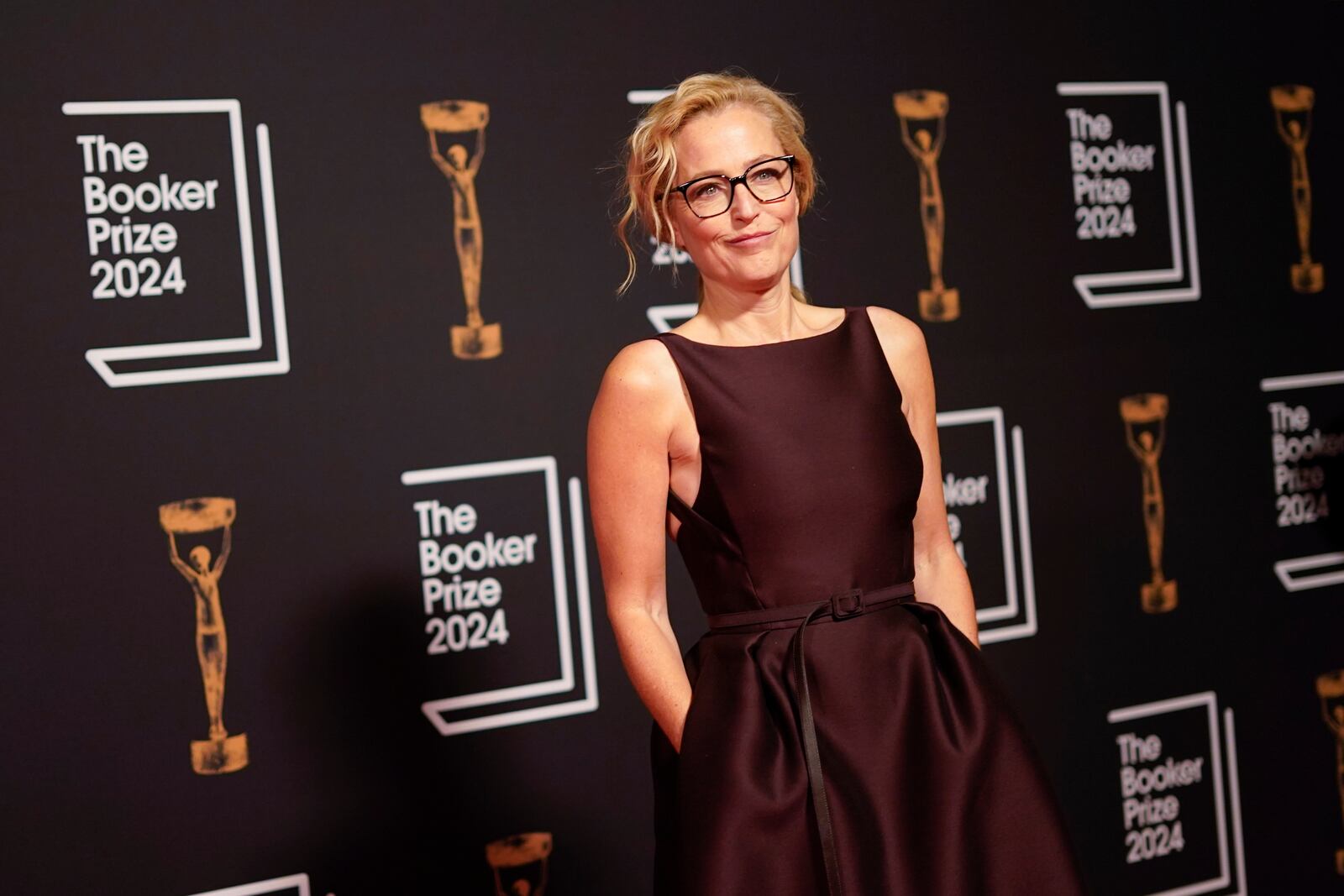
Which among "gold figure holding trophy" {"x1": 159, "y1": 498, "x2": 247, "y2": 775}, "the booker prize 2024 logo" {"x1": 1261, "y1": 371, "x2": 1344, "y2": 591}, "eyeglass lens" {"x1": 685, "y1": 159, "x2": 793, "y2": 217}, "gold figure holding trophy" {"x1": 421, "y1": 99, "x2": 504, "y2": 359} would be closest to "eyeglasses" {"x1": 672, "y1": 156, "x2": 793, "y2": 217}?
"eyeglass lens" {"x1": 685, "y1": 159, "x2": 793, "y2": 217}

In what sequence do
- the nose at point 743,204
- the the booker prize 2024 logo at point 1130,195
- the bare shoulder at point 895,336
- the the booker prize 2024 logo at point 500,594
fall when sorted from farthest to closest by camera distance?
the the booker prize 2024 logo at point 1130,195
the the booker prize 2024 logo at point 500,594
the bare shoulder at point 895,336
the nose at point 743,204

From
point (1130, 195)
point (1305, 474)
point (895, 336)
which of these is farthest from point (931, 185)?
point (895, 336)

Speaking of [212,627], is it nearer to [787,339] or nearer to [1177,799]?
[787,339]

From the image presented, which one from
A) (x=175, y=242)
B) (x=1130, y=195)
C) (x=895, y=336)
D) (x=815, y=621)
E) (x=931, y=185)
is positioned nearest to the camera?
(x=815, y=621)

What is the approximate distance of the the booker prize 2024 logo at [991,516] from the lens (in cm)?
294

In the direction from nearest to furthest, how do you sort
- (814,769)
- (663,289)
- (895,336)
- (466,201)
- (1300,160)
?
(814,769)
(895,336)
(466,201)
(663,289)
(1300,160)

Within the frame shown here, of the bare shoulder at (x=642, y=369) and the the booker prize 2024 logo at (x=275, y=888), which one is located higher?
the bare shoulder at (x=642, y=369)

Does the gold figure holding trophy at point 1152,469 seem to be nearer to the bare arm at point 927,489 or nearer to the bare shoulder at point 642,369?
the bare arm at point 927,489

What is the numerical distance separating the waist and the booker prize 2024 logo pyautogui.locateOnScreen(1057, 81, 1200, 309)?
5.37 feet

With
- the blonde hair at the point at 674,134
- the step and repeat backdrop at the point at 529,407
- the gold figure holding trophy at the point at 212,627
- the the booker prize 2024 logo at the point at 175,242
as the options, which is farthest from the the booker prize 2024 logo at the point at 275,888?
the blonde hair at the point at 674,134

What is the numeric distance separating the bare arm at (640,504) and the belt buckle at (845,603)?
0.19 meters

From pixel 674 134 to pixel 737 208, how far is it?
121 millimetres

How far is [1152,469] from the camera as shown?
10.2 feet

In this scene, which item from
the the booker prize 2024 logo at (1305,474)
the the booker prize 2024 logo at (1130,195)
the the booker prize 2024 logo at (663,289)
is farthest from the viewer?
the the booker prize 2024 logo at (1305,474)
